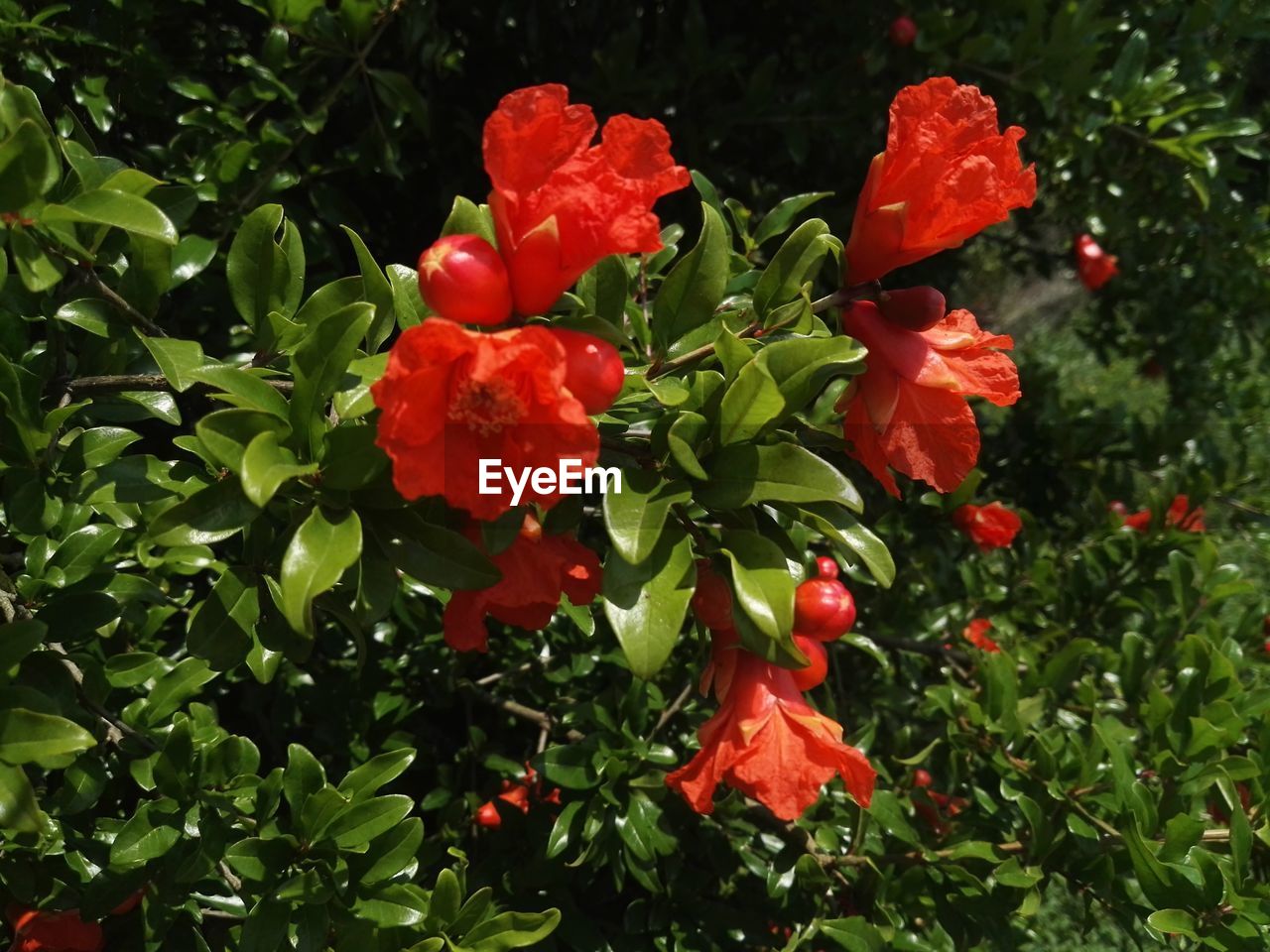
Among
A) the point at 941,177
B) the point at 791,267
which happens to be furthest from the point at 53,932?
the point at 941,177

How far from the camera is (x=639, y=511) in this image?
0.68 m

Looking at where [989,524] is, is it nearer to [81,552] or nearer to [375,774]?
[375,774]

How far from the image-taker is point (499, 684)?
5.57 feet

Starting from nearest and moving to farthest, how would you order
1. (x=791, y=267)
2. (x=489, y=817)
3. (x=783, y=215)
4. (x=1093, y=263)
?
1. (x=791, y=267)
2. (x=783, y=215)
3. (x=489, y=817)
4. (x=1093, y=263)

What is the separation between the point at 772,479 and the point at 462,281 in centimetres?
27

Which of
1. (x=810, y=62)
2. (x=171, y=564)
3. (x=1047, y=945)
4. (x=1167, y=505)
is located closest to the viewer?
(x=171, y=564)

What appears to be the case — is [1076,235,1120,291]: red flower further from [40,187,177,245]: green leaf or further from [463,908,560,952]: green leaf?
[40,187,177,245]: green leaf

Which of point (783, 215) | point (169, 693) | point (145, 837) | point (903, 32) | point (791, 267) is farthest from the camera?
point (903, 32)

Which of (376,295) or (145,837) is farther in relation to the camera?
(145,837)

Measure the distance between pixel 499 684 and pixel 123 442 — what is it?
908 millimetres

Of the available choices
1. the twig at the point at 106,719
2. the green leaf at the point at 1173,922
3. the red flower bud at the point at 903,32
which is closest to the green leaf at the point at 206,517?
the twig at the point at 106,719

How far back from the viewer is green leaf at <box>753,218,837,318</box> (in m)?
0.83

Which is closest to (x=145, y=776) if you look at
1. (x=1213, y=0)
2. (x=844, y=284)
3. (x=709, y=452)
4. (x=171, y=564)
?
(x=171, y=564)

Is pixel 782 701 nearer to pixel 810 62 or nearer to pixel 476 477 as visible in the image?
pixel 476 477
